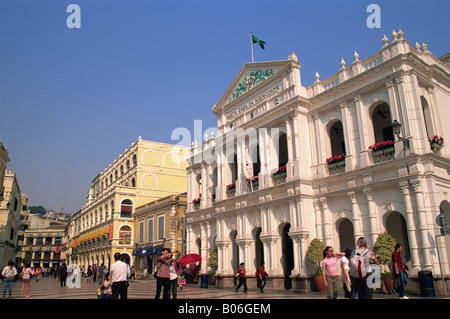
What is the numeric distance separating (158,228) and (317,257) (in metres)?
23.5

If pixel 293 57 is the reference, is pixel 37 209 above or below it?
above

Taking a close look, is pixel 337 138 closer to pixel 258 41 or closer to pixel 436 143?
pixel 436 143

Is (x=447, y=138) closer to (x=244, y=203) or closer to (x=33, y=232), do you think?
(x=244, y=203)

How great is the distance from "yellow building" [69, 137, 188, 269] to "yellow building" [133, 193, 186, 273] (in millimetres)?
2277

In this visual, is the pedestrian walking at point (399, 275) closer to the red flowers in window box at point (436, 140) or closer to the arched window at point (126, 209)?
the red flowers in window box at point (436, 140)

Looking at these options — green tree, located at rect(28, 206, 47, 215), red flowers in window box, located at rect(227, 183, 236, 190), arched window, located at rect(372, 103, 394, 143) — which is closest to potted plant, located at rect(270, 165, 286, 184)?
red flowers in window box, located at rect(227, 183, 236, 190)

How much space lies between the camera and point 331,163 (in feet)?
64.4

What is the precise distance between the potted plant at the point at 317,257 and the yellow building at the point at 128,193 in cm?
3105

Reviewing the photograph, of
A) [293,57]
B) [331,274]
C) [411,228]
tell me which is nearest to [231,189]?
[293,57]

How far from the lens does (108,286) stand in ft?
30.9

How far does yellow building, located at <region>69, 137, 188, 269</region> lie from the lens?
4556 centimetres

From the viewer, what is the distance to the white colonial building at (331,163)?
16.0 metres

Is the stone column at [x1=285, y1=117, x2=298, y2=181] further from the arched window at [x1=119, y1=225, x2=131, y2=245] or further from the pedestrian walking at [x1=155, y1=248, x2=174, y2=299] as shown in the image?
the arched window at [x1=119, y1=225, x2=131, y2=245]

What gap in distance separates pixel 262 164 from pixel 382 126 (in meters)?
7.25
